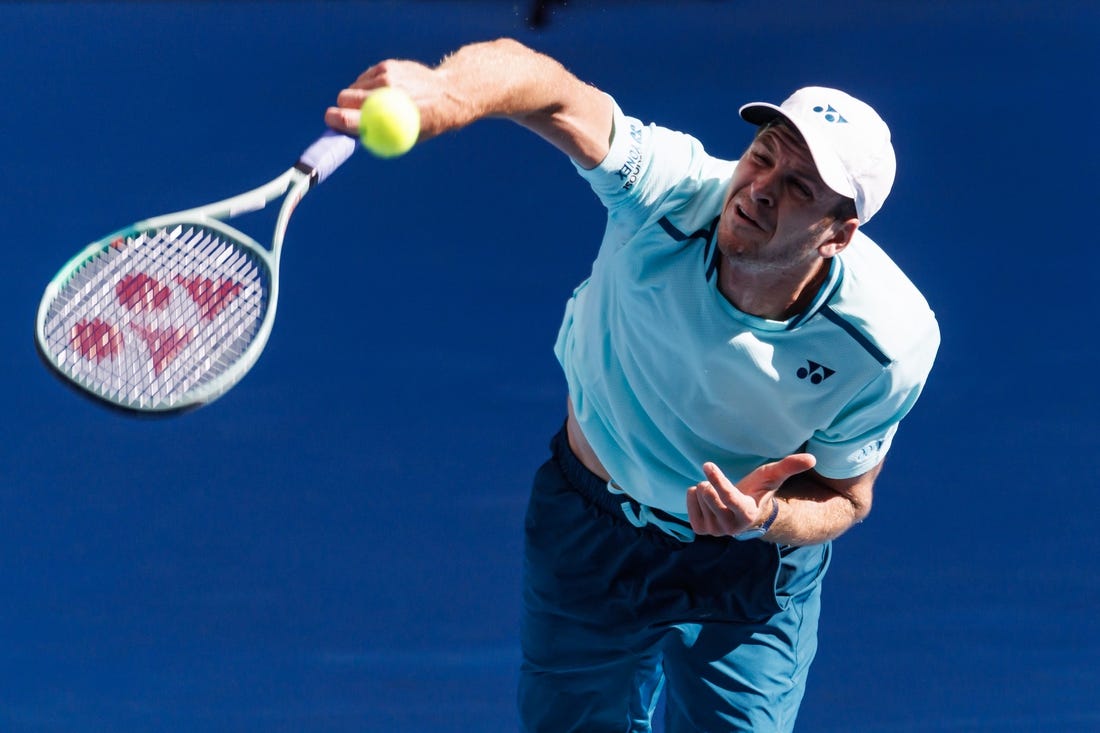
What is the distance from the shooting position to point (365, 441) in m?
4.90

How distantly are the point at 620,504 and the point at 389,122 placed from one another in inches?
53.8

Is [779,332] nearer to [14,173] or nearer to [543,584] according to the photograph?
[543,584]

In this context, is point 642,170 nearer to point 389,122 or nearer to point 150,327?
point 389,122

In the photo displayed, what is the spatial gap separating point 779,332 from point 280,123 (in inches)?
93.6

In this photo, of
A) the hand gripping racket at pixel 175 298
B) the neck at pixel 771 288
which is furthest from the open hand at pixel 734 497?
the hand gripping racket at pixel 175 298

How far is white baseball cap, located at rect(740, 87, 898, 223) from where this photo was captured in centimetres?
297

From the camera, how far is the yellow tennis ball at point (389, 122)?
2277 millimetres

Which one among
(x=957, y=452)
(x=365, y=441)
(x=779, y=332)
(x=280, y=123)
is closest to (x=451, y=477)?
(x=365, y=441)

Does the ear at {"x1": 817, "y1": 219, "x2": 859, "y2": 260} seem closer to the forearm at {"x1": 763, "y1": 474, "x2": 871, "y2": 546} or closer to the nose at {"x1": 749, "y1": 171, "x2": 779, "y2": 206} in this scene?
the nose at {"x1": 749, "y1": 171, "x2": 779, "y2": 206}

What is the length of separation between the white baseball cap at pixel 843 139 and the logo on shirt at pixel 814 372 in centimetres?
27

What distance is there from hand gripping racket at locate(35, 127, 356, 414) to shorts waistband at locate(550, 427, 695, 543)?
3.02 feet

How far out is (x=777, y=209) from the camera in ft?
9.68

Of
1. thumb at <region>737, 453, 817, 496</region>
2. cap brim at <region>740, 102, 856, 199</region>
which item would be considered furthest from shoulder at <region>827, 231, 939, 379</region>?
thumb at <region>737, 453, 817, 496</region>

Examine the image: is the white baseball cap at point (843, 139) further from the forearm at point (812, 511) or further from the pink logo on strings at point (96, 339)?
the pink logo on strings at point (96, 339)
